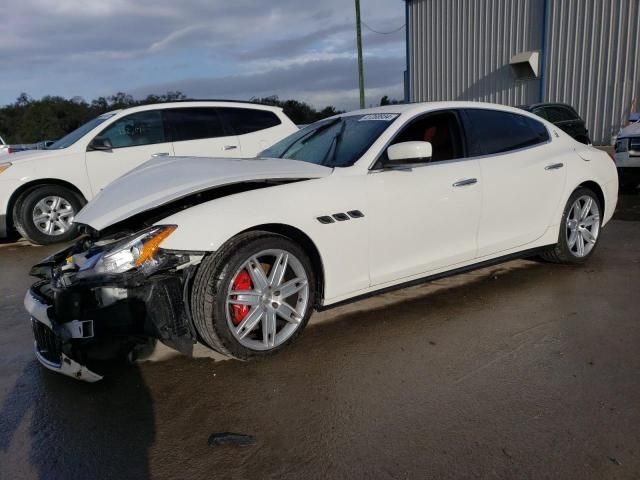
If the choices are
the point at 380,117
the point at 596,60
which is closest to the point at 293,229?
the point at 380,117

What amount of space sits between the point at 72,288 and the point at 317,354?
4.73 ft

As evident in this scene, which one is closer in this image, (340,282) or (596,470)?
(596,470)

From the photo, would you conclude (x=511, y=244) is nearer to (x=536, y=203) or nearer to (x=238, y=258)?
(x=536, y=203)

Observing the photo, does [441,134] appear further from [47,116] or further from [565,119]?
[47,116]

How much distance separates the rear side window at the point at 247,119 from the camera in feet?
26.7

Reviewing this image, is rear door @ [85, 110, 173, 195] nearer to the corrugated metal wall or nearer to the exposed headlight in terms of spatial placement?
the exposed headlight

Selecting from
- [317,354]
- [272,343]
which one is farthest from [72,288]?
[317,354]

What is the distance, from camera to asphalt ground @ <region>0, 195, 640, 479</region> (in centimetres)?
225

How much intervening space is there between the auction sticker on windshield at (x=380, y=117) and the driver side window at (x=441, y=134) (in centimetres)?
21

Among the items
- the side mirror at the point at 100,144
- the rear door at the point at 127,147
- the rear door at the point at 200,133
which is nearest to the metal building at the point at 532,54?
the rear door at the point at 200,133

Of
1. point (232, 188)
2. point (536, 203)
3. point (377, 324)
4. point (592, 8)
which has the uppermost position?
point (592, 8)

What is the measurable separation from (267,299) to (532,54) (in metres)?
17.5

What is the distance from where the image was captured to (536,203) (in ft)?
14.6

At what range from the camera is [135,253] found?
9.32 feet
